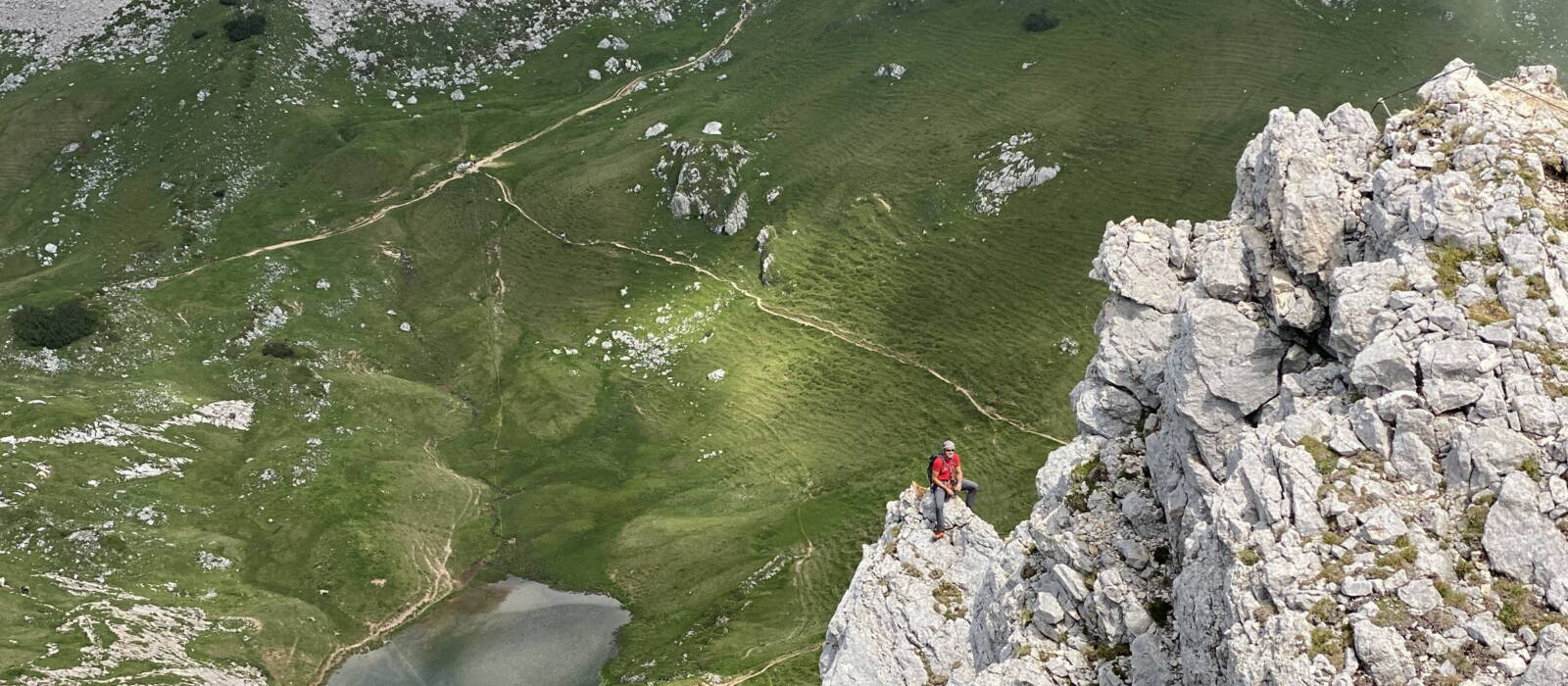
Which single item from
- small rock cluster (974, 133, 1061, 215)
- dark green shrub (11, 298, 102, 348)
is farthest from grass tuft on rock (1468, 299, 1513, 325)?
dark green shrub (11, 298, 102, 348)

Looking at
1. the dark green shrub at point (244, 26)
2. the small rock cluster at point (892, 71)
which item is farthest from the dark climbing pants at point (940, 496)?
the dark green shrub at point (244, 26)

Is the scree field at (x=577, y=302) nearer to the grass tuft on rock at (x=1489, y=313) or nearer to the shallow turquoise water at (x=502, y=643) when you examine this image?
the shallow turquoise water at (x=502, y=643)

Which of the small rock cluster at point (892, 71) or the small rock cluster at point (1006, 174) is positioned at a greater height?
the small rock cluster at point (892, 71)

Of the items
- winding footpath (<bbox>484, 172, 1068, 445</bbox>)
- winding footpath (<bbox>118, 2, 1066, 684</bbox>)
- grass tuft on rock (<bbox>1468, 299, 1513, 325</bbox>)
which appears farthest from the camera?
winding footpath (<bbox>484, 172, 1068, 445</bbox>)

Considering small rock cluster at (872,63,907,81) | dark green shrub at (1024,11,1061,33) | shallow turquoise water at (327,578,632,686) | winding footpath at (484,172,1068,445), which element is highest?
dark green shrub at (1024,11,1061,33)

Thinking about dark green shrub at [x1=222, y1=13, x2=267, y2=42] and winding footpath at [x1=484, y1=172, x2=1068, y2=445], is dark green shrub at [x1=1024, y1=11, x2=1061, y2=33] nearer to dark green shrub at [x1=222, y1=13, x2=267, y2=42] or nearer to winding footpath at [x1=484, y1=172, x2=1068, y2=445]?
winding footpath at [x1=484, y1=172, x2=1068, y2=445]
